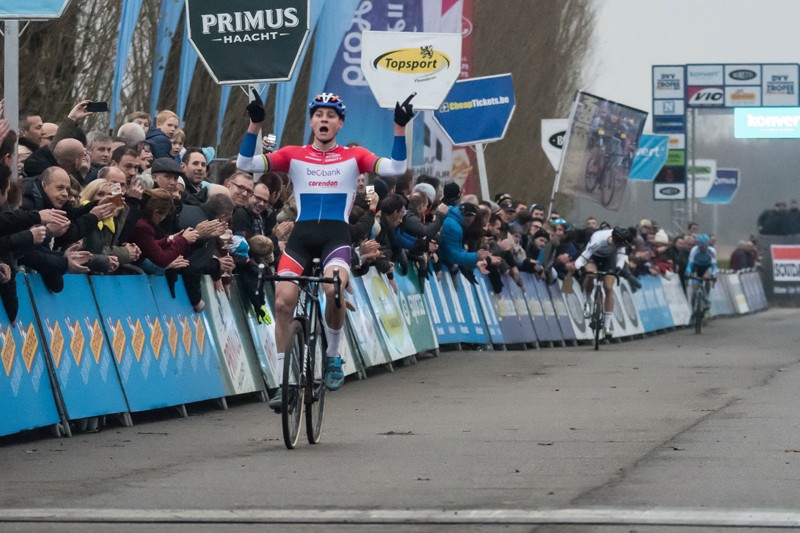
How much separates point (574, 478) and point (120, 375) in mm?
4358

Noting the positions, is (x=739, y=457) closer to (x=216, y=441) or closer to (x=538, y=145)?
(x=216, y=441)

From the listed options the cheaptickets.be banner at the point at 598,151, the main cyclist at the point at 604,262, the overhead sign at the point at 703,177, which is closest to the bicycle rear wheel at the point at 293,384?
the main cyclist at the point at 604,262

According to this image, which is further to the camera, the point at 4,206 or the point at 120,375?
the point at 120,375

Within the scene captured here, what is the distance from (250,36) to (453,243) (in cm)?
645

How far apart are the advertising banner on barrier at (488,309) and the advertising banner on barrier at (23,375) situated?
12.5 metres

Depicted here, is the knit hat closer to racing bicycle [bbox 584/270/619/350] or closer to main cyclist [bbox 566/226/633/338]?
main cyclist [bbox 566/226/633/338]

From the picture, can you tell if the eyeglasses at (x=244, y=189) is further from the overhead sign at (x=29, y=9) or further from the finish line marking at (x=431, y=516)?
the finish line marking at (x=431, y=516)

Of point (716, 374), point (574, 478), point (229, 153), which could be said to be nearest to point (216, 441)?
point (574, 478)

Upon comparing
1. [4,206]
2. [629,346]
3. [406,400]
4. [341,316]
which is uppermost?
[4,206]

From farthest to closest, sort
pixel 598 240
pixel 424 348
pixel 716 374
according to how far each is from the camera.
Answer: pixel 598 240 < pixel 424 348 < pixel 716 374

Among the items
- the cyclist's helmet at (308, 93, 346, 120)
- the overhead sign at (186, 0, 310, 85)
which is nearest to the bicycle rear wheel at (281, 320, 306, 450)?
the cyclist's helmet at (308, 93, 346, 120)

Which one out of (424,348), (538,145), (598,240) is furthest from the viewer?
(538,145)

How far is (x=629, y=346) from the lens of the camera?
2664cm

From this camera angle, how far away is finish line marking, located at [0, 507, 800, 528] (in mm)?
7129
